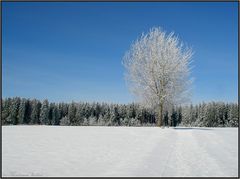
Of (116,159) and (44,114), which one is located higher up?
(44,114)

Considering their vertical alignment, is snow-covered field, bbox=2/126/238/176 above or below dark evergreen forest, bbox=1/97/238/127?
below

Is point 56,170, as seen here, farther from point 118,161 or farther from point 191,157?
point 191,157

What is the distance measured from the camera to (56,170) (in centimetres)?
926

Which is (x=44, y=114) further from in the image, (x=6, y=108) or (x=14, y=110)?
(x=6, y=108)

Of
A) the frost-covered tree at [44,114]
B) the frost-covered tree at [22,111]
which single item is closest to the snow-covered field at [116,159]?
the frost-covered tree at [22,111]

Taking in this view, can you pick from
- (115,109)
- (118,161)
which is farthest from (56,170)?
(115,109)

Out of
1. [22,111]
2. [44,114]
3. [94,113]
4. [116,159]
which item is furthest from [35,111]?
[116,159]

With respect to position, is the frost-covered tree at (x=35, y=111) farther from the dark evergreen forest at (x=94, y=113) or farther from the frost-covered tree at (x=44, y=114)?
the frost-covered tree at (x=44, y=114)

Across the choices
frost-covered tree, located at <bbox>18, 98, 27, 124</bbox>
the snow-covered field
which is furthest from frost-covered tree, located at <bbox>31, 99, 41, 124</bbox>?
the snow-covered field

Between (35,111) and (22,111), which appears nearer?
(22,111)

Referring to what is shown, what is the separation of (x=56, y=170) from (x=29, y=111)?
391 feet

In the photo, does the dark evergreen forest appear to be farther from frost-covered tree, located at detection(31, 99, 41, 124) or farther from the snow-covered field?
the snow-covered field

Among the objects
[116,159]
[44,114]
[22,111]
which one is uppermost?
[22,111]

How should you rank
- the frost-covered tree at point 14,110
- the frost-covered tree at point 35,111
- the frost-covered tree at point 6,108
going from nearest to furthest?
1. the frost-covered tree at point 6,108
2. the frost-covered tree at point 14,110
3. the frost-covered tree at point 35,111
